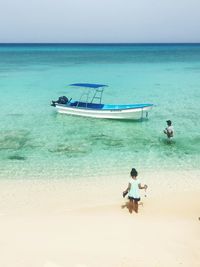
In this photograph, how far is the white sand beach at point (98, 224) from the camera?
8.42 meters

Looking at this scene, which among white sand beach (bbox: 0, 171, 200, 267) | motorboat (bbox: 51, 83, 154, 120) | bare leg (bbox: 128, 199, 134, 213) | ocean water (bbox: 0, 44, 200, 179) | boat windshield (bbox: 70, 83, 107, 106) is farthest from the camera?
boat windshield (bbox: 70, 83, 107, 106)

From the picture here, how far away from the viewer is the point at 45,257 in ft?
27.7

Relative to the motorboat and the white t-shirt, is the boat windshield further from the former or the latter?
the white t-shirt

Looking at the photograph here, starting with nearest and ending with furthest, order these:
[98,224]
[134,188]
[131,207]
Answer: [98,224]
[134,188]
[131,207]

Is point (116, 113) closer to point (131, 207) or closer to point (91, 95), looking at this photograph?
point (131, 207)

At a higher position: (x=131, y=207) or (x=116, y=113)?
(x=116, y=113)

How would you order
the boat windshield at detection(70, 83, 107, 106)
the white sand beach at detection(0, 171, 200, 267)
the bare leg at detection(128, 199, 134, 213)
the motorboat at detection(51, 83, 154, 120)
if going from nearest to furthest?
the white sand beach at detection(0, 171, 200, 267) < the bare leg at detection(128, 199, 134, 213) < the motorboat at detection(51, 83, 154, 120) < the boat windshield at detection(70, 83, 107, 106)

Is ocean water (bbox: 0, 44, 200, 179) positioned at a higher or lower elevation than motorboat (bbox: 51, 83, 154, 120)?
lower

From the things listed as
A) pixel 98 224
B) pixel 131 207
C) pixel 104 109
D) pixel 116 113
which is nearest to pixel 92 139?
pixel 116 113

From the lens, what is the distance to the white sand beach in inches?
332

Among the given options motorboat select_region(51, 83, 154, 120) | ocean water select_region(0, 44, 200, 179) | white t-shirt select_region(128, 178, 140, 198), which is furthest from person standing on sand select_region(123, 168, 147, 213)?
motorboat select_region(51, 83, 154, 120)

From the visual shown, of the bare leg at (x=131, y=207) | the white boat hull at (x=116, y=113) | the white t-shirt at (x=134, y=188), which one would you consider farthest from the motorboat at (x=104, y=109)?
the white t-shirt at (x=134, y=188)

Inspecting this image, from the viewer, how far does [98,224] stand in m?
10.0

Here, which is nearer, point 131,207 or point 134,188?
point 134,188
